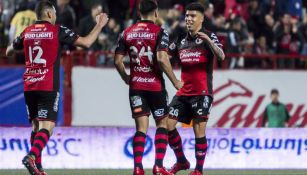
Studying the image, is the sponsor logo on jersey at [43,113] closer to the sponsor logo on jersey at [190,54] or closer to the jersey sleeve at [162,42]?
the jersey sleeve at [162,42]

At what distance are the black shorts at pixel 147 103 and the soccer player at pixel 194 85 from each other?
58 cm

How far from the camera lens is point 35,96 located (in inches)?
478

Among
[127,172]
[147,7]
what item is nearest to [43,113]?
[147,7]

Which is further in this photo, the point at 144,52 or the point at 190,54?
the point at 190,54

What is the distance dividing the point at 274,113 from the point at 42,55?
743cm

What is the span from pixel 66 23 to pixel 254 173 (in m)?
6.12

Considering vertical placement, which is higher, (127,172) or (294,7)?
(294,7)

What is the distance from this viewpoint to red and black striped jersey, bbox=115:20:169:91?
12117 mm

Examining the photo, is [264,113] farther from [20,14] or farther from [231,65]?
[20,14]

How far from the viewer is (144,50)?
12156mm

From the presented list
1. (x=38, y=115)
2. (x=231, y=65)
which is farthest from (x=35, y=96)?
(x=231, y=65)

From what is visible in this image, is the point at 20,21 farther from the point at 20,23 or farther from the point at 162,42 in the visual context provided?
the point at 162,42

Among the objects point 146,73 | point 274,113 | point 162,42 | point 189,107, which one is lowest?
point 274,113

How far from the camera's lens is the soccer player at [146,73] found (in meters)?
12.1
